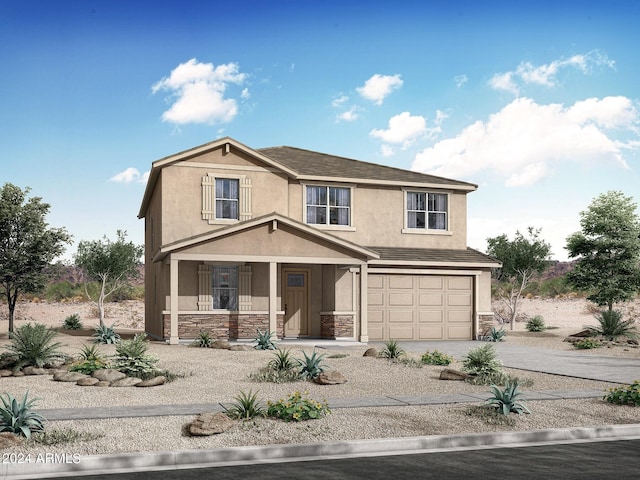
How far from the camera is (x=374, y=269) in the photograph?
1067 inches

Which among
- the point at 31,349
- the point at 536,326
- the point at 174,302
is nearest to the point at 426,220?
the point at 536,326

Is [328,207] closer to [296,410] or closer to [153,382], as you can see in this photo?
[153,382]

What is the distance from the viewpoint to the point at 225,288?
1019 inches

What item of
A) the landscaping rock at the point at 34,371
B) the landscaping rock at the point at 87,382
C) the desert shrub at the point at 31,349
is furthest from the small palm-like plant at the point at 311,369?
the desert shrub at the point at 31,349

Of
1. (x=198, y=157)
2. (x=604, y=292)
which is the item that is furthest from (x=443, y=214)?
(x=198, y=157)

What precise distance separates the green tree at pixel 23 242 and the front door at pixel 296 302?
9653 millimetres

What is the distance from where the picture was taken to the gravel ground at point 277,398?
959cm

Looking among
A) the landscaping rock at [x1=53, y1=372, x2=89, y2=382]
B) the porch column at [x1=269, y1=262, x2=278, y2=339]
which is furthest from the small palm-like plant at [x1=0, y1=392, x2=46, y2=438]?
the porch column at [x1=269, y1=262, x2=278, y2=339]

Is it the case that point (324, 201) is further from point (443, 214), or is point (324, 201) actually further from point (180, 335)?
point (180, 335)

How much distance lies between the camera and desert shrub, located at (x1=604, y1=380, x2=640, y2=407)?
12.5m

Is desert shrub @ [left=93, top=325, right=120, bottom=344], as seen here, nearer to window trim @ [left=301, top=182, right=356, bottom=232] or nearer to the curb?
window trim @ [left=301, top=182, right=356, bottom=232]

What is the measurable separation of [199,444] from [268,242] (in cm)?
1531

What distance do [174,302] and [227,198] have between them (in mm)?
4703

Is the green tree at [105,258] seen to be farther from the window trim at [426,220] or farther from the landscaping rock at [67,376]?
the landscaping rock at [67,376]
